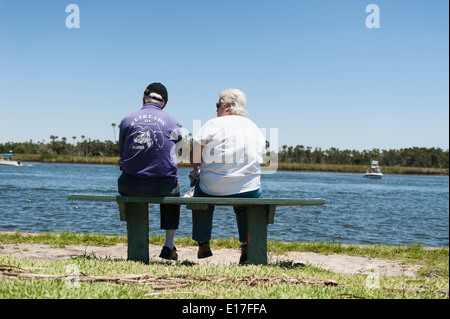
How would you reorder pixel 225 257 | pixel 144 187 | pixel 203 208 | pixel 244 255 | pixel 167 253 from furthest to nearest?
pixel 225 257, pixel 167 253, pixel 244 255, pixel 144 187, pixel 203 208

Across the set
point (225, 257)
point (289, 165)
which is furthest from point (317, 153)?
point (225, 257)

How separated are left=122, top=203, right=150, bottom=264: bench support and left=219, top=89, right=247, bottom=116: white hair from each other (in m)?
1.26

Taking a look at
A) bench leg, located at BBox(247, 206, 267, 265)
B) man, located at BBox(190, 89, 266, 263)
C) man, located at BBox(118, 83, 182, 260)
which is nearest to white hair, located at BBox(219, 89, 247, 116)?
man, located at BBox(190, 89, 266, 263)

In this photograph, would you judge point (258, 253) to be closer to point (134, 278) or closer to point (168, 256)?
point (168, 256)

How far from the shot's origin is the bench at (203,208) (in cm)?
399

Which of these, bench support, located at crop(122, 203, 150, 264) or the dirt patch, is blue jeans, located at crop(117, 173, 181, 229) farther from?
the dirt patch

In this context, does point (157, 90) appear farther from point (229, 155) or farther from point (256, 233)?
point (256, 233)

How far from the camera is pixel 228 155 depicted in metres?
4.10

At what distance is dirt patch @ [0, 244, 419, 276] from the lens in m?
5.21

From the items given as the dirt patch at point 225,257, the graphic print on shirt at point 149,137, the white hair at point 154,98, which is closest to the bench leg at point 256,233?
the dirt patch at point 225,257

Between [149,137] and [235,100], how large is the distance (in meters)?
0.91

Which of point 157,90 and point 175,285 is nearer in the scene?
point 175,285

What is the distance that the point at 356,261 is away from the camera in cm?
581
